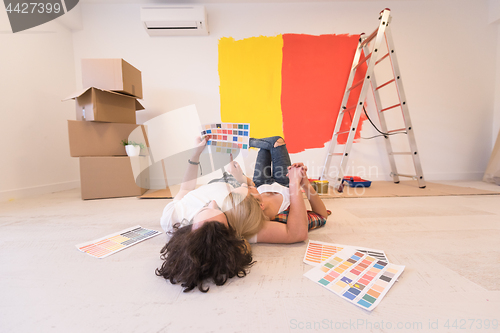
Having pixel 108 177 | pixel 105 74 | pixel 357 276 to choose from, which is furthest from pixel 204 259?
pixel 105 74

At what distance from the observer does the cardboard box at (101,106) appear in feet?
6.11

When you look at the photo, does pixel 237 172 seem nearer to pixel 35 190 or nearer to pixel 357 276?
pixel 357 276

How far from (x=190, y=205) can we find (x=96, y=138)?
4.79 ft

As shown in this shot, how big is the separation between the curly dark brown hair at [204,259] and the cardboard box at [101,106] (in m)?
1.66

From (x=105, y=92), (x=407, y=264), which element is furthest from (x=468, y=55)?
(x=105, y=92)

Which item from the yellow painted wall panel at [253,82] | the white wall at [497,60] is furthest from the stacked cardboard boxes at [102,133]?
the white wall at [497,60]

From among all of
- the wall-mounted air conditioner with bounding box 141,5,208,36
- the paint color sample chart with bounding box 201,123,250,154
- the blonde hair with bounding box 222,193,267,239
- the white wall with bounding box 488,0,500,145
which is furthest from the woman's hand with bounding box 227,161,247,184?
the white wall with bounding box 488,0,500,145

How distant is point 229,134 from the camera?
1314 millimetres

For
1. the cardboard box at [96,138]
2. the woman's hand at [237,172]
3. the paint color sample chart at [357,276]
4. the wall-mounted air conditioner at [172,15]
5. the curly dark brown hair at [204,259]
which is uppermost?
the wall-mounted air conditioner at [172,15]

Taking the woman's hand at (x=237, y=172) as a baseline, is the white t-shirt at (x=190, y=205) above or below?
below

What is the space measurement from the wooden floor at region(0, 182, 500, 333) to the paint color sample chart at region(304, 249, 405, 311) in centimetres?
2

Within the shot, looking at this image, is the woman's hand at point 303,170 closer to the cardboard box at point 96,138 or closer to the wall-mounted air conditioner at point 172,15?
the cardboard box at point 96,138

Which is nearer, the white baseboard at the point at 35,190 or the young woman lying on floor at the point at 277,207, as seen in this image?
the young woman lying on floor at the point at 277,207

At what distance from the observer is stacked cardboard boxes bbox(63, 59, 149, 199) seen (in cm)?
189
